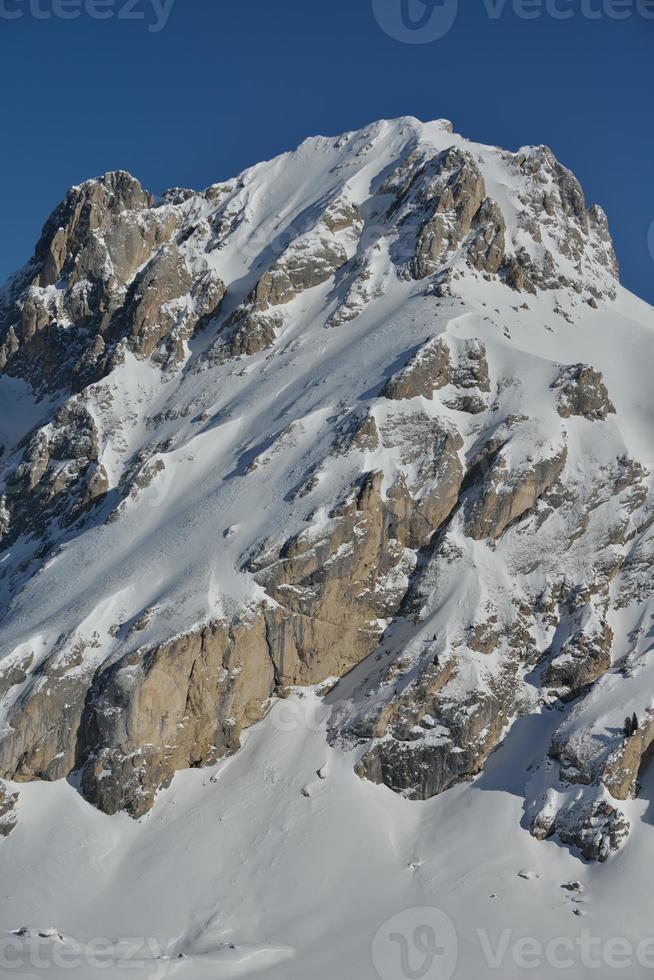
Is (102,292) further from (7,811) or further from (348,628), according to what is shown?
(7,811)

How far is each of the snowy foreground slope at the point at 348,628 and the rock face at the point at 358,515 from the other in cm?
30

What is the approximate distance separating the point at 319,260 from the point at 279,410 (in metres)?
29.1

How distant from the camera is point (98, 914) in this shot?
75.1m

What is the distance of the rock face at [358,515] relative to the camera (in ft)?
278

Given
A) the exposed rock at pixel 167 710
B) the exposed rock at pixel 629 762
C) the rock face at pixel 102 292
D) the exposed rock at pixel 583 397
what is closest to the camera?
the exposed rock at pixel 629 762

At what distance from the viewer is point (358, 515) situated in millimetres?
92812

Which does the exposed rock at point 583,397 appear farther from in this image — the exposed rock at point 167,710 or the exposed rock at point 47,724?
the exposed rock at point 47,724

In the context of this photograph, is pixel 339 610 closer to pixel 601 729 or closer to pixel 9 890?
pixel 601 729

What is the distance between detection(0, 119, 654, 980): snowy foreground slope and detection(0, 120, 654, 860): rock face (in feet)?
0.98

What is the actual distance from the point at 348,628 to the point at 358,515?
9983 millimetres

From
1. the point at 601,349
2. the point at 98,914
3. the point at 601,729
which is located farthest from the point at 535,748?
the point at 601,349

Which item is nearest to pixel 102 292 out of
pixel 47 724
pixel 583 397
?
pixel 583 397

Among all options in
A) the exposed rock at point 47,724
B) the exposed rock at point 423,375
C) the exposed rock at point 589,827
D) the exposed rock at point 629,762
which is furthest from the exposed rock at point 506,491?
the exposed rock at point 47,724

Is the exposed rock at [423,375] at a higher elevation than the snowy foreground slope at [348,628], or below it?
higher
